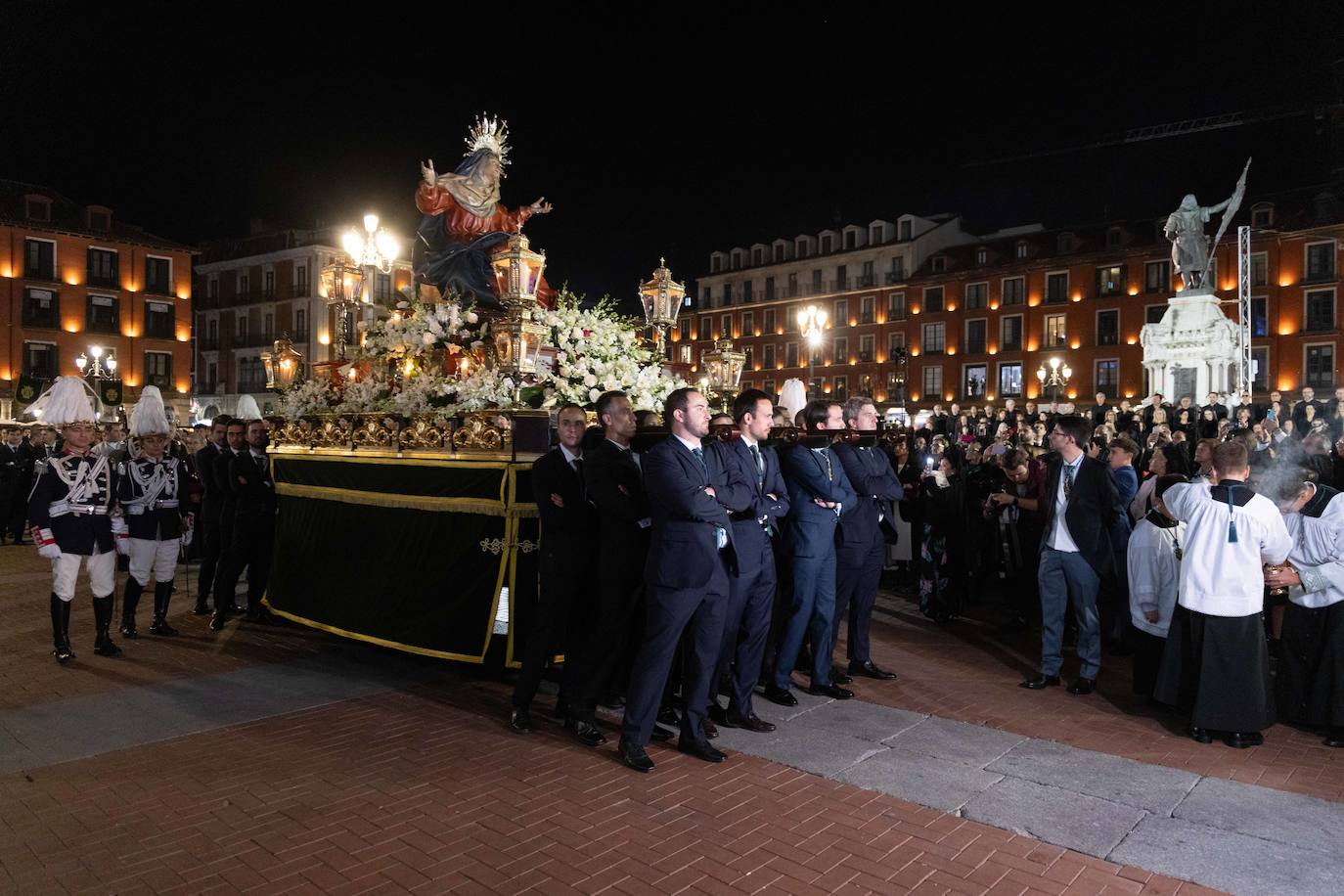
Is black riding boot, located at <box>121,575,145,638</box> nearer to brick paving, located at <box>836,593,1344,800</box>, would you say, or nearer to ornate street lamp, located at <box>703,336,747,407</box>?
ornate street lamp, located at <box>703,336,747,407</box>

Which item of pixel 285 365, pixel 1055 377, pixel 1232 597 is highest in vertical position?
pixel 1055 377

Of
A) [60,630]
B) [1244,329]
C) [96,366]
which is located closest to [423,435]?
[60,630]

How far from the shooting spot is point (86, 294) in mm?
46469

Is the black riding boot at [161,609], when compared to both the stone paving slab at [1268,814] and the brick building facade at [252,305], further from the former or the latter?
the brick building facade at [252,305]

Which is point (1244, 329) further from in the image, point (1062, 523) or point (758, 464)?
point (758, 464)

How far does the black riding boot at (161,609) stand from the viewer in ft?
28.4

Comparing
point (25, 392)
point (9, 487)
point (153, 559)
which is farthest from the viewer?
point (25, 392)

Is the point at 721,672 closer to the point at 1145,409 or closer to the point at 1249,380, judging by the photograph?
the point at 1145,409

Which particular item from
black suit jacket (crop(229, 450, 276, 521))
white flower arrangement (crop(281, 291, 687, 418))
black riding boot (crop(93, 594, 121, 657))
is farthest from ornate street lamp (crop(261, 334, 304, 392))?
black riding boot (crop(93, 594, 121, 657))

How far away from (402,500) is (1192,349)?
66.5 feet

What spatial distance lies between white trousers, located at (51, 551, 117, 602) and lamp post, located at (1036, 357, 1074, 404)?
136 feet

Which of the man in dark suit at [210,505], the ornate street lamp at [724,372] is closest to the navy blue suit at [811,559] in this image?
the ornate street lamp at [724,372]

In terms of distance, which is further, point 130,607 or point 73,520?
point 130,607

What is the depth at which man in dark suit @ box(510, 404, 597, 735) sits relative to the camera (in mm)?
5785
